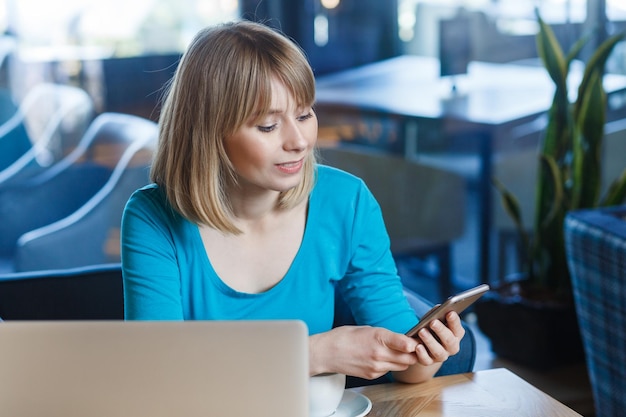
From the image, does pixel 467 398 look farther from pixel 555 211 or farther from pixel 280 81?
pixel 555 211

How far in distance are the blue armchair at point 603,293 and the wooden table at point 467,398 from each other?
935 millimetres

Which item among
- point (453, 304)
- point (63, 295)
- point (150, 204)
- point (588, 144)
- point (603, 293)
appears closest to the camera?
point (453, 304)

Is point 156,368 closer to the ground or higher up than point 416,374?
higher up

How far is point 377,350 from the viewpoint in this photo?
4.56 ft

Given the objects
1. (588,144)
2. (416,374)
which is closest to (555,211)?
(588,144)

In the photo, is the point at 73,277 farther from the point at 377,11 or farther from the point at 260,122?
the point at 377,11

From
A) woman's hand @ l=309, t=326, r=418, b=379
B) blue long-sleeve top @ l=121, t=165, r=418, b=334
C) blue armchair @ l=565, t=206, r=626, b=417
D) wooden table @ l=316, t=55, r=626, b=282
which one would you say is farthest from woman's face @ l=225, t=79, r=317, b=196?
wooden table @ l=316, t=55, r=626, b=282

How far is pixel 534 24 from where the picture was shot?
3.53 metres

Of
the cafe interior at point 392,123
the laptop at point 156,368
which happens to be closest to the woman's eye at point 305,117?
the laptop at point 156,368

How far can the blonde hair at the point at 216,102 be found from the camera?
1.56 metres

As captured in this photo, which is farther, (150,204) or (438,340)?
(150,204)

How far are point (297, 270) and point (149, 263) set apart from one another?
280mm

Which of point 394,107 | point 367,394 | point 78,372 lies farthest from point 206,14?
point 78,372

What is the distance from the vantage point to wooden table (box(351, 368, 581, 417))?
1.37m
